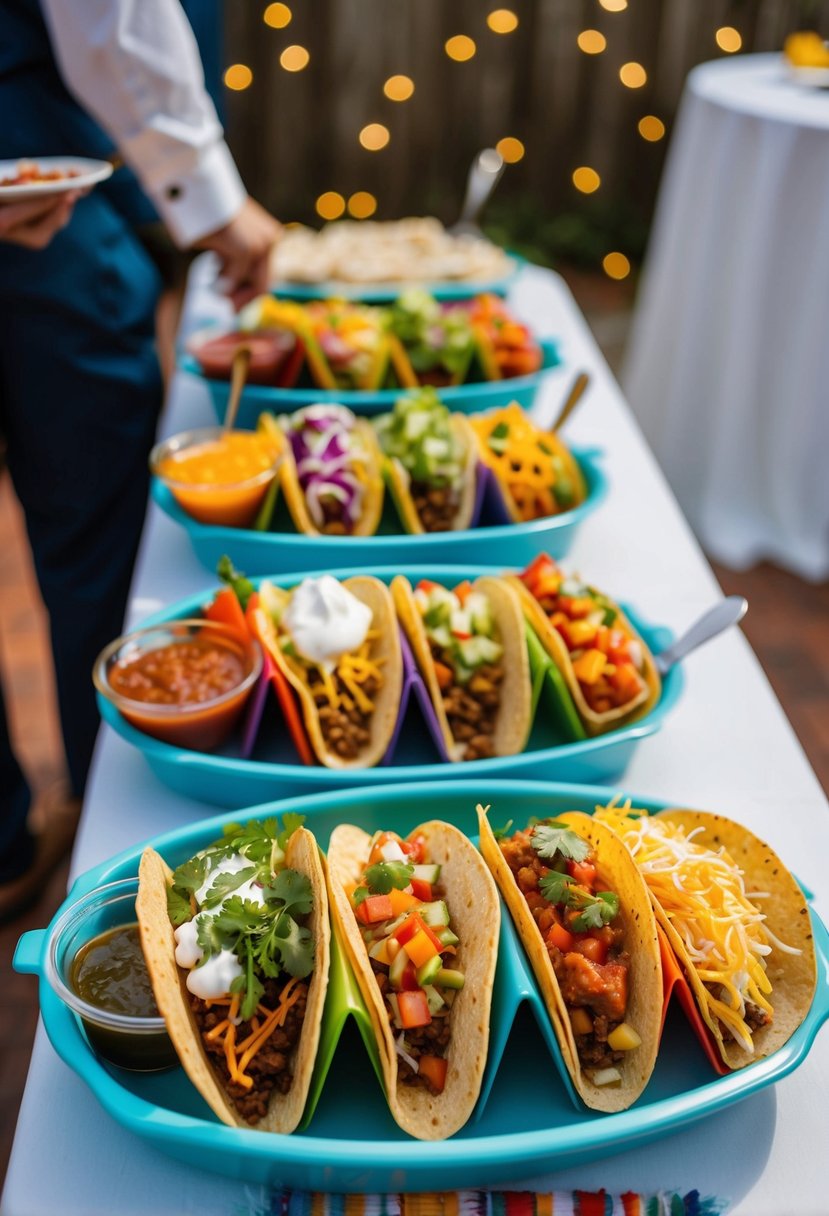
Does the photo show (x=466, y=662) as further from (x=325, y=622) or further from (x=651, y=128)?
(x=651, y=128)

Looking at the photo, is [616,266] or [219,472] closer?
[219,472]

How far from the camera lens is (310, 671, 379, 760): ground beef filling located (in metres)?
1.75

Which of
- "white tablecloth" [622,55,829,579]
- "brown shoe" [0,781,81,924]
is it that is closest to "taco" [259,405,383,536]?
"brown shoe" [0,781,81,924]

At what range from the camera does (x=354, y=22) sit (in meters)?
7.73

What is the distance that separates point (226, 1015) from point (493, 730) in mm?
728

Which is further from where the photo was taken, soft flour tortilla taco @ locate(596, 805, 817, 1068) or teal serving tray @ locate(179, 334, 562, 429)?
teal serving tray @ locate(179, 334, 562, 429)

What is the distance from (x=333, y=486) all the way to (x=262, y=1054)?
1331 millimetres

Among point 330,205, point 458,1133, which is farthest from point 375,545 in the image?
point 330,205

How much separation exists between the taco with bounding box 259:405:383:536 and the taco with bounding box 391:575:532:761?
42 cm

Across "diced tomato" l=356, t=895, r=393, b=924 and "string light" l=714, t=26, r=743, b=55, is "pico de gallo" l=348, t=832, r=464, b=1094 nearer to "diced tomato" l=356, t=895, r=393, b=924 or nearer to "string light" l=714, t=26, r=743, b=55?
"diced tomato" l=356, t=895, r=393, b=924

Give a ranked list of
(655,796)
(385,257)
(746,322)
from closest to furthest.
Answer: (655,796) < (385,257) < (746,322)

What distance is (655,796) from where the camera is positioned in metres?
1.71

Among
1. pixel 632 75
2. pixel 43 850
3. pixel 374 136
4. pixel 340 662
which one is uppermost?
pixel 632 75

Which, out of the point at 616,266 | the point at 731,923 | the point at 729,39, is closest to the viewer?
the point at 731,923
